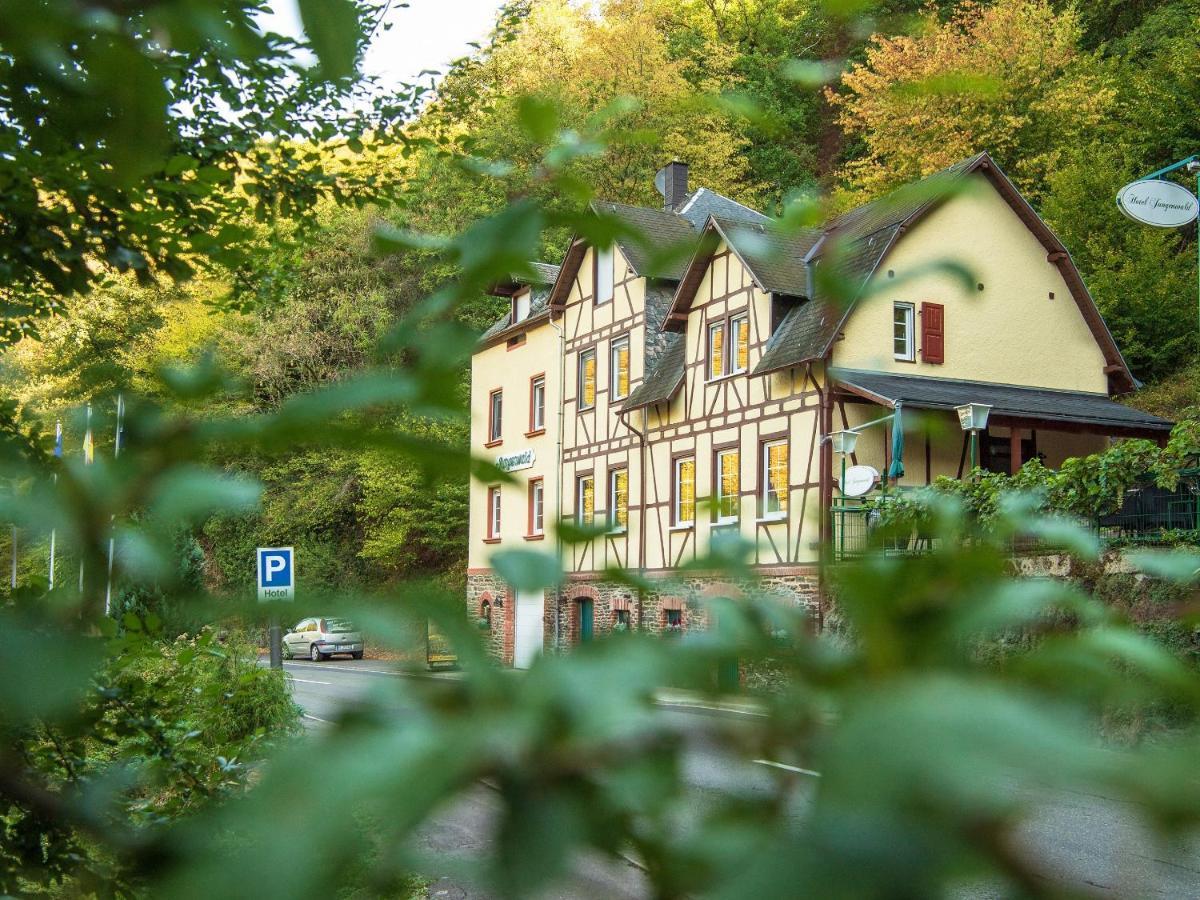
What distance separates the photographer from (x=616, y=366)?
83.9 ft

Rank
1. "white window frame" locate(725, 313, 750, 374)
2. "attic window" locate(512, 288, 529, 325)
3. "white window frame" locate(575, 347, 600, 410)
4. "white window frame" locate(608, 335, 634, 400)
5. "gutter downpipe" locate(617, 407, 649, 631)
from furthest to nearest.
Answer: "attic window" locate(512, 288, 529, 325), "white window frame" locate(575, 347, 600, 410), "white window frame" locate(608, 335, 634, 400), "gutter downpipe" locate(617, 407, 649, 631), "white window frame" locate(725, 313, 750, 374)

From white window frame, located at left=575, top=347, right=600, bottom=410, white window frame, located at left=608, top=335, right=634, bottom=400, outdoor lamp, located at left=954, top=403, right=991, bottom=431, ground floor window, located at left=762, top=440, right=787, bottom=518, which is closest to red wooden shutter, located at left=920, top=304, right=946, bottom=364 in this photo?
ground floor window, located at left=762, top=440, right=787, bottom=518

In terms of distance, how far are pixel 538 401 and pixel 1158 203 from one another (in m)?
14.7

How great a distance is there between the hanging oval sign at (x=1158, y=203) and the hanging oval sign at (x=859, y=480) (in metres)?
5.18

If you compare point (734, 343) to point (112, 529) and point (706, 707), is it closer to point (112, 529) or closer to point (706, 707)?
point (112, 529)

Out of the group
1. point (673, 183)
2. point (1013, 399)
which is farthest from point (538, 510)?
point (673, 183)

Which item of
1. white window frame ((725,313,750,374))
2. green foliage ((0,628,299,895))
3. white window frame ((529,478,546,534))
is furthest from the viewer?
white window frame ((725,313,750,374))

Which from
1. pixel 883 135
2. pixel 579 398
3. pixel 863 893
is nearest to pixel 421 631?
pixel 863 893

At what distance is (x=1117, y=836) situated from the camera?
47cm

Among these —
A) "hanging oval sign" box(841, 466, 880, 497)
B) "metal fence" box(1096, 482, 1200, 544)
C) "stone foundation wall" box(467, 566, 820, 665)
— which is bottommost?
"stone foundation wall" box(467, 566, 820, 665)

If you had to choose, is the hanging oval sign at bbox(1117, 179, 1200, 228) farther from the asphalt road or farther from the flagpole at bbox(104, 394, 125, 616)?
the asphalt road

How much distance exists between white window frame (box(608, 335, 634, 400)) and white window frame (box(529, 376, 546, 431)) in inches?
111

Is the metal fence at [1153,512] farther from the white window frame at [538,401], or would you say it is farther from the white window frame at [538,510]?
the white window frame at [538,401]

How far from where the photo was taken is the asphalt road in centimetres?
50
